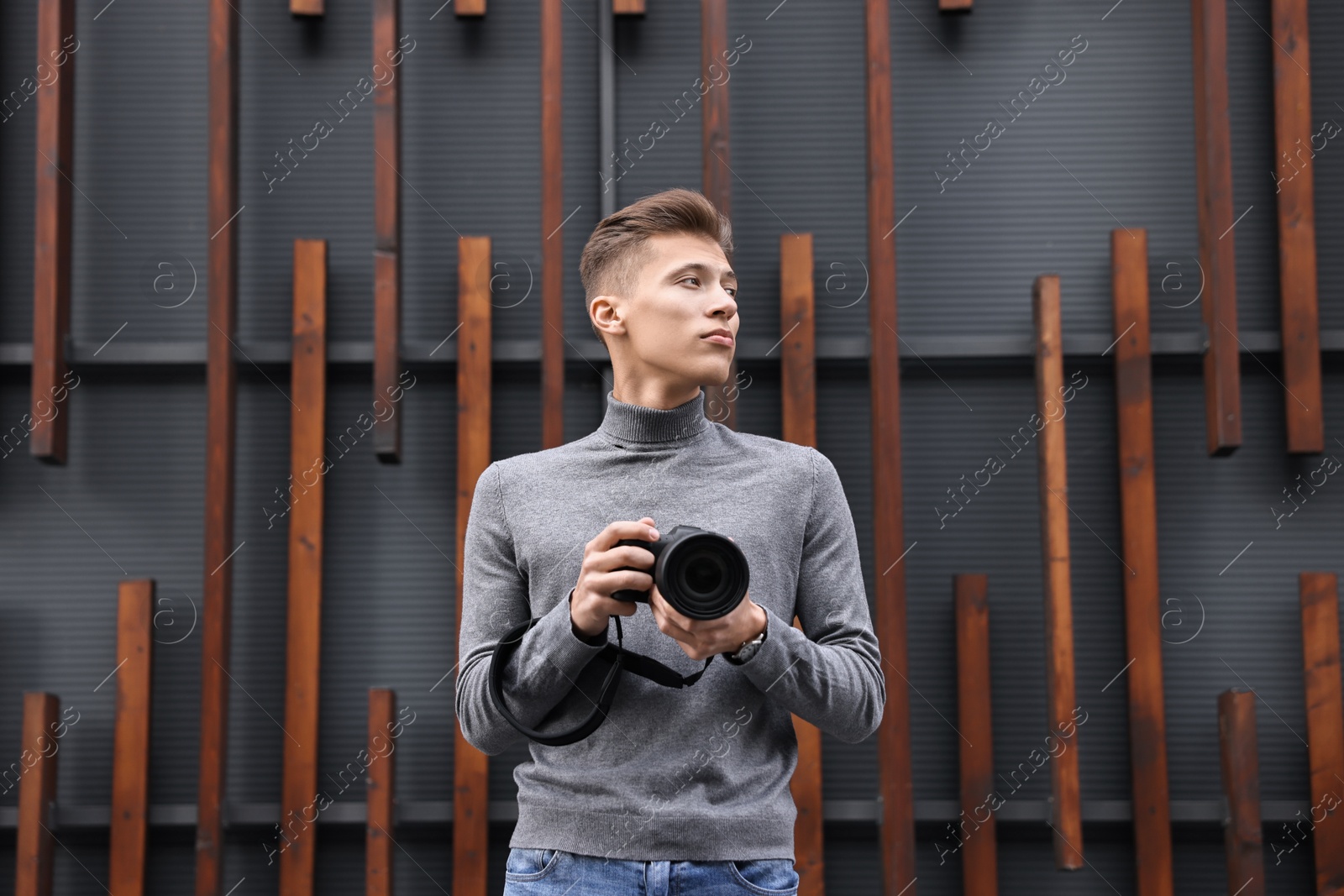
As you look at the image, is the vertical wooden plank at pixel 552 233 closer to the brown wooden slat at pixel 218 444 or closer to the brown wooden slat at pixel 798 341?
the brown wooden slat at pixel 798 341

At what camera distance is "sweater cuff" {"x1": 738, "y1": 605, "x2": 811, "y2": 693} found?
3.18ft

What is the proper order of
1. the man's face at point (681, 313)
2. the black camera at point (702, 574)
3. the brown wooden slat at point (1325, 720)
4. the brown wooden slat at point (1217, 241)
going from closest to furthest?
1. the black camera at point (702, 574)
2. the man's face at point (681, 313)
3. the brown wooden slat at point (1325, 720)
4. the brown wooden slat at point (1217, 241)

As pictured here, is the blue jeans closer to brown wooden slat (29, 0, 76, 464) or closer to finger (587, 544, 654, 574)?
finger (587, 544, 654, 574)

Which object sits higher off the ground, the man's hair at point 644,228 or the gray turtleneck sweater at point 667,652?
the man's hair at point 644,228

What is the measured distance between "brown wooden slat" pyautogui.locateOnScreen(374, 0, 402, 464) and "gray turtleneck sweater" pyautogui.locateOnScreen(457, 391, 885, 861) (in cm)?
110

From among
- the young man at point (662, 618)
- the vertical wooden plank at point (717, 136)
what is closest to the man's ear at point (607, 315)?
the young man at point (662, 618)

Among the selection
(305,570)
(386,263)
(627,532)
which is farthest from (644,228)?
(305,570)

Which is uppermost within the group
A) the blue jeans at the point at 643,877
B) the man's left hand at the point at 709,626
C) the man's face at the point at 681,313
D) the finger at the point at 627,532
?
the man's face at the point at 681,313

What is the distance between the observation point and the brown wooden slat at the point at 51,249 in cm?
223

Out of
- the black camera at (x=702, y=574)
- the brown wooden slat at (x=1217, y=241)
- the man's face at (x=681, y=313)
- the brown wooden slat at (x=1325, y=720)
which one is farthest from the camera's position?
the brown wooden slat at (x=1217, y=241)

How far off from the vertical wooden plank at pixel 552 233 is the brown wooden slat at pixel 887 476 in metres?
0.64

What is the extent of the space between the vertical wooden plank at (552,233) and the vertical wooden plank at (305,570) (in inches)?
18.2

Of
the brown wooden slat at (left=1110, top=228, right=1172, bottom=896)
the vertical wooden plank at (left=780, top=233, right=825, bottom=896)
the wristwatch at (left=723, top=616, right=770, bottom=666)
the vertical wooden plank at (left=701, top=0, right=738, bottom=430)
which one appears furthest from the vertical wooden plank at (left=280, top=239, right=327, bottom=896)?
the brown wooden slat at (left=1110, top=228, right=1172, bottom=896)

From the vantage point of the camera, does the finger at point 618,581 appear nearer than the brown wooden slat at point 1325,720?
Yes
